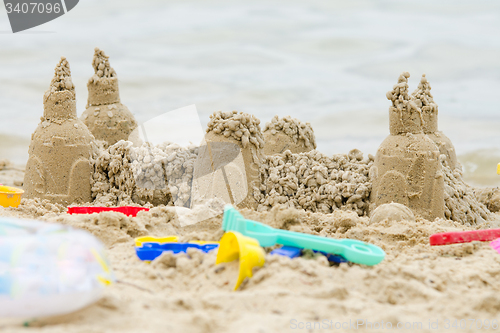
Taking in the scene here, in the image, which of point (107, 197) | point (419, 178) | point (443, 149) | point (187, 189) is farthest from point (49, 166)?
point (443, 149)

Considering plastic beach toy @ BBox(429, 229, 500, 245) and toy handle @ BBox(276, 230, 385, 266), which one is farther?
plastic beach toy @ BBox(429, 229, 500, 245)

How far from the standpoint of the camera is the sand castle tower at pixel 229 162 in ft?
17.5

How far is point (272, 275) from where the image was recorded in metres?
1.95

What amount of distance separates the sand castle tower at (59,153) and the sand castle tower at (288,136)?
Result: 2614 mm

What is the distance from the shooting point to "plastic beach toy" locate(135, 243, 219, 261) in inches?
92.4

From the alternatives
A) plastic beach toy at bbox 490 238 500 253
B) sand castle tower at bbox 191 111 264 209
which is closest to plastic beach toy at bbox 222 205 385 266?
plastic beach toy at bbox 490 238 500 253

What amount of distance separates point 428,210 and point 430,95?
191cm

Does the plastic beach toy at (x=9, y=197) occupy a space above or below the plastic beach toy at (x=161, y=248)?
above

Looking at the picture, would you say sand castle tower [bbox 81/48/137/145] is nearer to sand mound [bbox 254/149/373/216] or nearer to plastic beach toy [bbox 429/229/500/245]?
sand mound [bbox 254/149/373/216]

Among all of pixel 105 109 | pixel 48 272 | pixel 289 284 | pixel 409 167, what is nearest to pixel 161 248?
pixel 289 284

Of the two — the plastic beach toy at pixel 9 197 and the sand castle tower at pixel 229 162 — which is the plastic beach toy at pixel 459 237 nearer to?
the sand castle tower at pixel 229 162

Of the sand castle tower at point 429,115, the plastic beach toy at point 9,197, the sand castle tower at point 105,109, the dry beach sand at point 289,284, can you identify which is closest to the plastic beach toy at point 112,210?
the dry beach sand at point 289,284

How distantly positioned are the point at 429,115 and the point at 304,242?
4.80 meters

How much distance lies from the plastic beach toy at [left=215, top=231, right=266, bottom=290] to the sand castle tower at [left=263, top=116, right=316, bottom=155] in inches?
202
